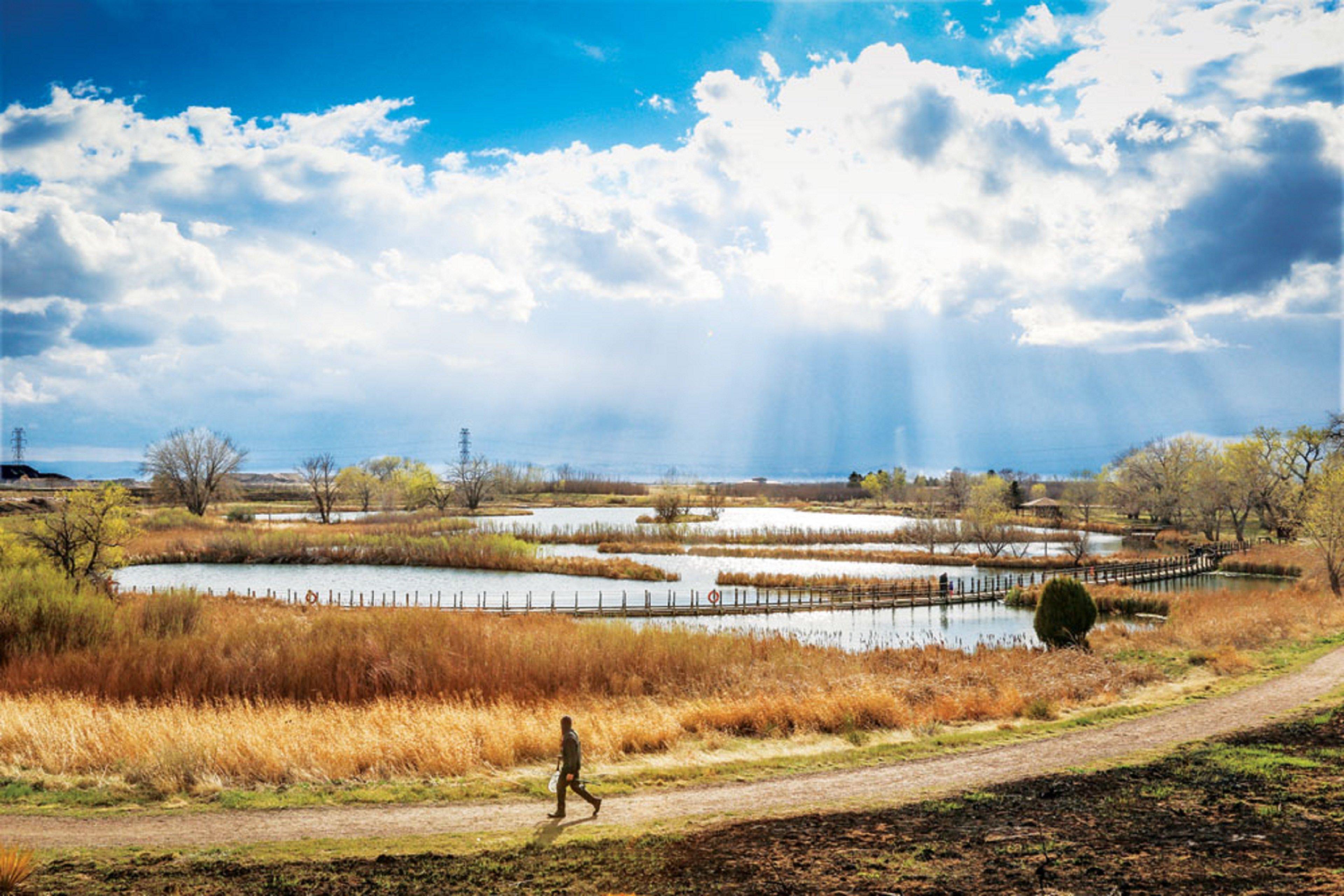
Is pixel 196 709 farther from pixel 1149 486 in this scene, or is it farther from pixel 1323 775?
pixel 1149 486

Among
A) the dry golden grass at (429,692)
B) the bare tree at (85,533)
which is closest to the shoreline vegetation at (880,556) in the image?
the dry golden grass at (429,692)

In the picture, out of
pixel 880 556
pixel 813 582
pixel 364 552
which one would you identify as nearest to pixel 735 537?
pixel 880 556

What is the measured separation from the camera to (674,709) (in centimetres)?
1820

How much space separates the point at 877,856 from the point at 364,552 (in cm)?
6191

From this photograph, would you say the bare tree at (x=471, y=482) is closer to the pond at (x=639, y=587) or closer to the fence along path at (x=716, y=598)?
the pond at (x=639, y=587)

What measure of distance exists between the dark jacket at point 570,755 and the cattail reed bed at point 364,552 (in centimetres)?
4811

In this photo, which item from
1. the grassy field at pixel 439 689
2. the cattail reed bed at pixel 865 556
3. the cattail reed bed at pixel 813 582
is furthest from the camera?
the cattail reed bed at pixel 865 556

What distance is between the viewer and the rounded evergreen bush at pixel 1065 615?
94.8 ft

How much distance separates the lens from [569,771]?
10719mm

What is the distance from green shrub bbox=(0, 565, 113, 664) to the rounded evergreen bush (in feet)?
104

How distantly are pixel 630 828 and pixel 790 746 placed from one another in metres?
5.67

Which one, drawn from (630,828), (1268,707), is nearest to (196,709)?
(630,828)

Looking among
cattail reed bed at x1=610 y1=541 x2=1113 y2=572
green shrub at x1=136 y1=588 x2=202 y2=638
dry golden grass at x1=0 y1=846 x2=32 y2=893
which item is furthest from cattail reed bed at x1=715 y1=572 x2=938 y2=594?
dry golden grass at x1=0 y1=846 x2=32 y2=893

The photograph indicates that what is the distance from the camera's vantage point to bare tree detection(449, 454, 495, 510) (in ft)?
409
